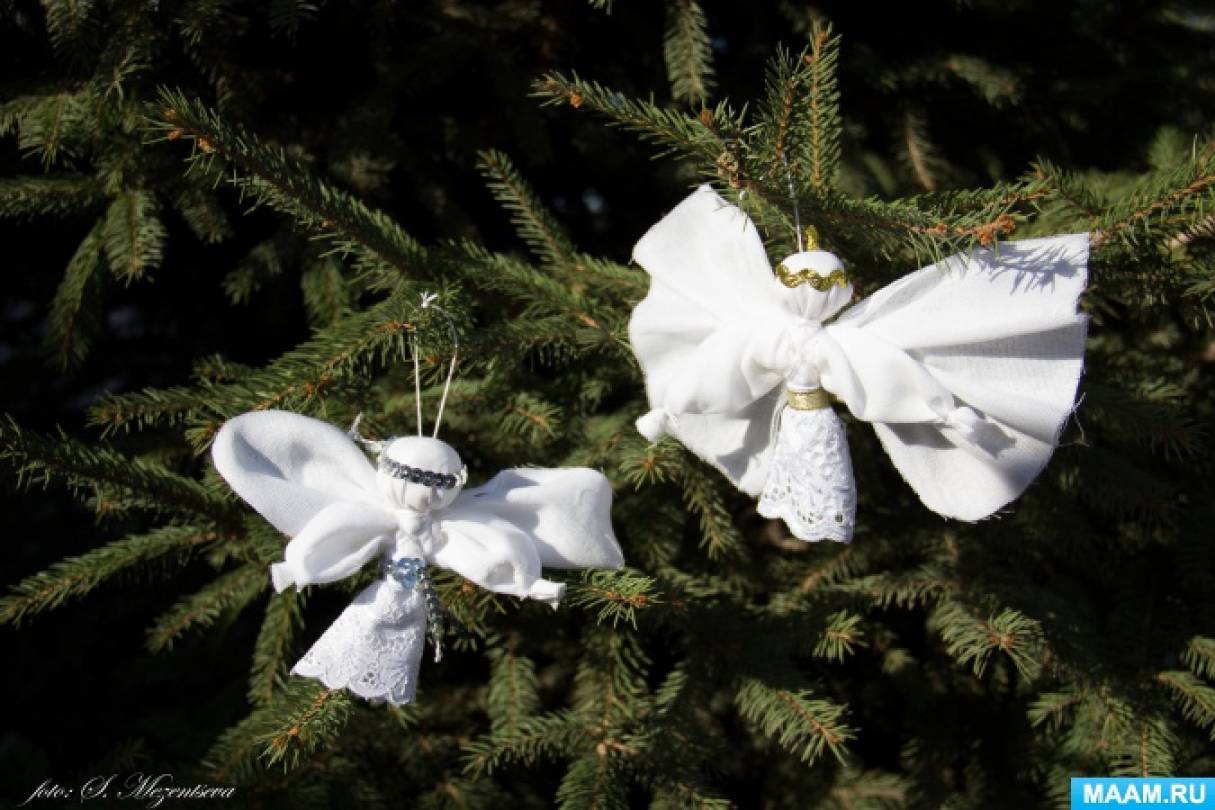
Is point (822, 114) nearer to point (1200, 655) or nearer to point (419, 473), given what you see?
point (419, 473)

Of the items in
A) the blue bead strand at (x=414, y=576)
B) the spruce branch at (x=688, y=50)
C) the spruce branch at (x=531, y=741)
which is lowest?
the spruce branch at (x=531, y=741)

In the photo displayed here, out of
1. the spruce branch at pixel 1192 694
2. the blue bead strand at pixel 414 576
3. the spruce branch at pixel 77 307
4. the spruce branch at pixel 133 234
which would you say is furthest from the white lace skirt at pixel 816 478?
the spruce branch at pixel 77 307

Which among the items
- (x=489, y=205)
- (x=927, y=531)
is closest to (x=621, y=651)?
(x=927, y=531)

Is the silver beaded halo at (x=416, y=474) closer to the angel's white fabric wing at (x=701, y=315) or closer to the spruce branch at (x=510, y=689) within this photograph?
the angel's white fabric wing at (x=701, y=315)

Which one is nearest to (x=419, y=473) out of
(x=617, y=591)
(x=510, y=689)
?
(x=617, y=591)

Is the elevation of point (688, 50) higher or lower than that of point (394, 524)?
higher

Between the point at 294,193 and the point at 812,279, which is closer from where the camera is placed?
the point at 812,279

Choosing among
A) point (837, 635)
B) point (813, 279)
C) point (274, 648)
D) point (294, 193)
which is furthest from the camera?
point (274, 648)

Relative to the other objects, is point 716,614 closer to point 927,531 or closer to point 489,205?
point 927,531
